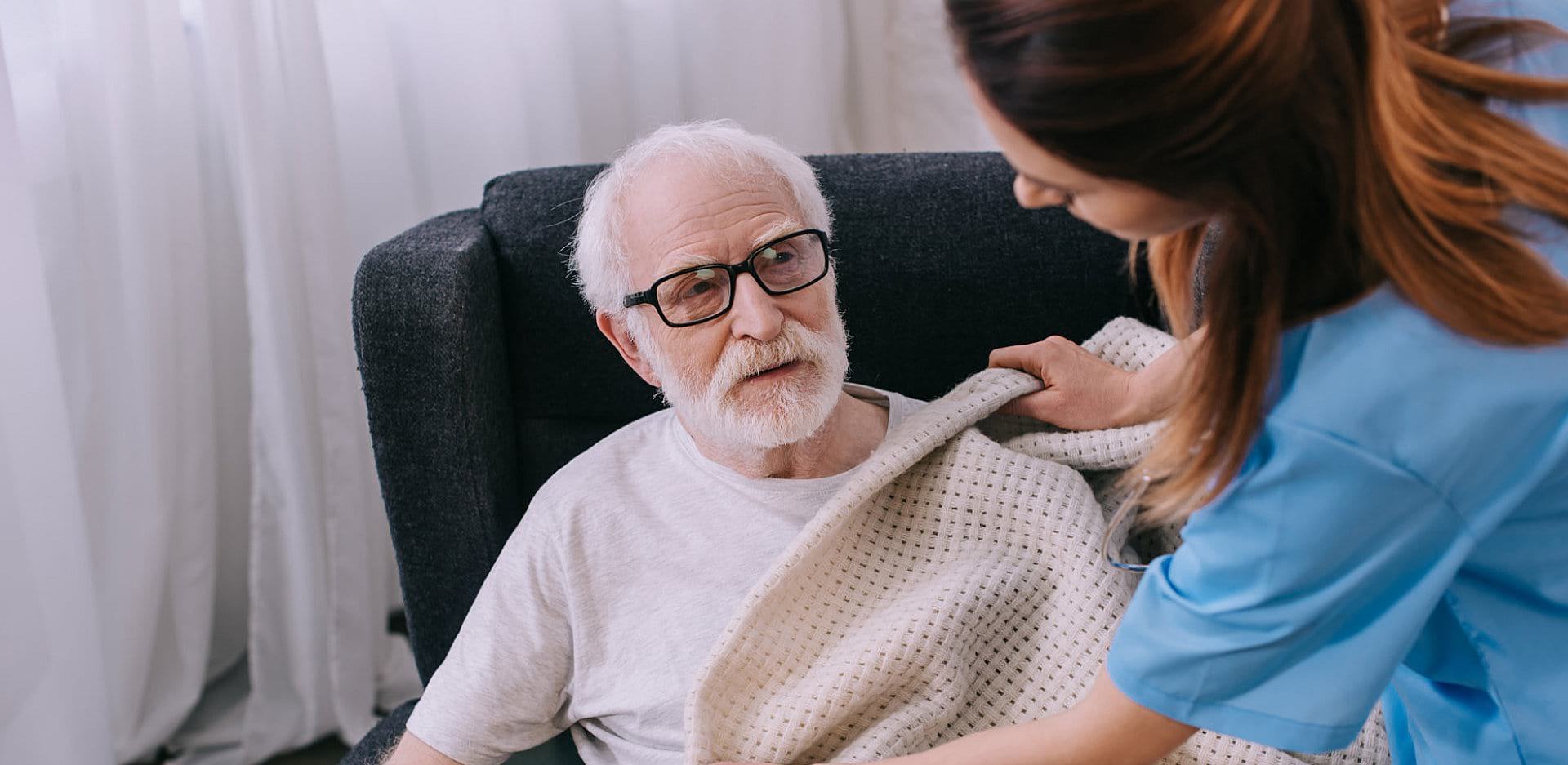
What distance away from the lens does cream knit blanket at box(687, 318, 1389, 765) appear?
51.1 inches

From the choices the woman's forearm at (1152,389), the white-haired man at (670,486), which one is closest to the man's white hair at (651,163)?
the white-haired man at (670,486)

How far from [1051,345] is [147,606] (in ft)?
5.66

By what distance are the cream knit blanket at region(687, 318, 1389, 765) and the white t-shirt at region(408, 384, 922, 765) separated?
12 cm

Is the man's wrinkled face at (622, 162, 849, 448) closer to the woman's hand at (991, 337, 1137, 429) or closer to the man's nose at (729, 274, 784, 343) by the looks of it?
the man's nose at (729, 274, 784, 343)

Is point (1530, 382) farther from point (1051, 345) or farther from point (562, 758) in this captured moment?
point (562, 758)

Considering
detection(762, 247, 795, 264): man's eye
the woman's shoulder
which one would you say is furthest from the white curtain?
the woman's shoulder

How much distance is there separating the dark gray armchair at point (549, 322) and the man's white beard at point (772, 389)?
0.28 metres

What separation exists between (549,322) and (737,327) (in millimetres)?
410

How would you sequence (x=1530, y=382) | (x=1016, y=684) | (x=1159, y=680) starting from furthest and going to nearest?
(x=1016, y=684) < (x=1159, y=680) < (x=1530, y=382)

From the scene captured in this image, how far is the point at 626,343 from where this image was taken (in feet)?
5.32

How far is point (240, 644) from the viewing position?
8.58ft

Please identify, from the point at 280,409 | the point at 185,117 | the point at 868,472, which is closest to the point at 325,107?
the point at 185,117

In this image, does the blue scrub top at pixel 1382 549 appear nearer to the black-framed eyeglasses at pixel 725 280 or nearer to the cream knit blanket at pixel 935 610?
the cream knit blanket at pixel 935 610

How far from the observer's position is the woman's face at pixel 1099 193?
0.79 metres
